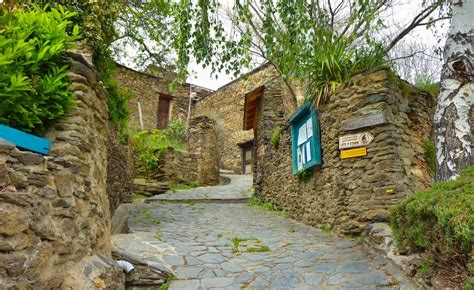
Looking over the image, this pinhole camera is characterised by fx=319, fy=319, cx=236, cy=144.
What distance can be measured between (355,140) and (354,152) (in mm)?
173

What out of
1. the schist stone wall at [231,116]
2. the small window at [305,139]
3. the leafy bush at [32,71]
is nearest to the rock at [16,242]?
the leafy bush at [32,71]

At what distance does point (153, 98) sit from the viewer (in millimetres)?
17172

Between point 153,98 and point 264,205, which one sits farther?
point 153,98

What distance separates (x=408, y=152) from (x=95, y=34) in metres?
4.66

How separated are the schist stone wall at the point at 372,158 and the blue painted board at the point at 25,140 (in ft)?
12.6

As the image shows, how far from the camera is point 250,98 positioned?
9.70 m

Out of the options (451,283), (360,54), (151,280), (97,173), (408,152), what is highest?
(360,54)

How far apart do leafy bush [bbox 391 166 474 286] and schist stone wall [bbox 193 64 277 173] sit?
14258mm

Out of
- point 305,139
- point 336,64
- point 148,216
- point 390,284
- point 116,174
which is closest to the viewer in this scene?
point 390,284

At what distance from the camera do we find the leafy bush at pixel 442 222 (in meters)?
1.87

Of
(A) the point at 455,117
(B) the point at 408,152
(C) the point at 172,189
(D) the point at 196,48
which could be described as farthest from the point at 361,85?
(C) the point at 172,189

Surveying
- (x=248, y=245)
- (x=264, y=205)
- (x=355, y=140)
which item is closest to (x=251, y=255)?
(x=248, y=245)

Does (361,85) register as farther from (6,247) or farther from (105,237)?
(6,247)

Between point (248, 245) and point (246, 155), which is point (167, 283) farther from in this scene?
point (246, 155)
